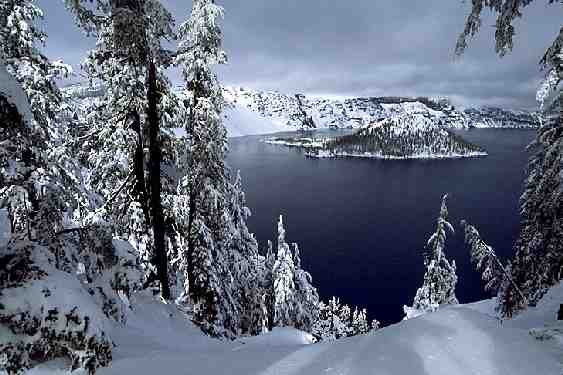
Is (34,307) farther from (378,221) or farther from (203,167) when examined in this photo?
(378,221)

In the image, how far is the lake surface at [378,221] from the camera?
63.5 m

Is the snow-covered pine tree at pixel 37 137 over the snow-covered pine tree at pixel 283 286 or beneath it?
over

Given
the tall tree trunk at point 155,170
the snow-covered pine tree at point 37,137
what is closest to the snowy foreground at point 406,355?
the snow-covered pine tree at point 37,137

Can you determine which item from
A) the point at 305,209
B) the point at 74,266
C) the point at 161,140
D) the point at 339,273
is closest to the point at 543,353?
the point at 74,266

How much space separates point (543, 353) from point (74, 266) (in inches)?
308

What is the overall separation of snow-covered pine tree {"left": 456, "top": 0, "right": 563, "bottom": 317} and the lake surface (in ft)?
49.0

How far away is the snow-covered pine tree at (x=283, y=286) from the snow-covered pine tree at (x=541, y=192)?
49.3ft

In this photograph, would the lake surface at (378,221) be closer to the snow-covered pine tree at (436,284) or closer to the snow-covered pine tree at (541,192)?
the snow-covered pine tree at (436,284)

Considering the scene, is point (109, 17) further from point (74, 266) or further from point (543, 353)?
point (543, 353)

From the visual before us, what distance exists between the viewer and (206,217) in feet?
55.1

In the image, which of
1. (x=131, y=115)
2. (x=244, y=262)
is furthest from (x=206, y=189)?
(x=244, y=262)

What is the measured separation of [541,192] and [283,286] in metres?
18.3

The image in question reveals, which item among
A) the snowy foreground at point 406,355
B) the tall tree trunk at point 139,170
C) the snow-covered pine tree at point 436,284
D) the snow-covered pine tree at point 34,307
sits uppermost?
the tall tree trunk at point 139,170

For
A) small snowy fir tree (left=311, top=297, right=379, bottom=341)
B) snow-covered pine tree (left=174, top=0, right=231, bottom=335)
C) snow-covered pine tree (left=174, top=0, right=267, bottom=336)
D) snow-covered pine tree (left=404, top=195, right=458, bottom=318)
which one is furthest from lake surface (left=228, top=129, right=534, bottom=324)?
snow-covered pine tree (left=174, top=0, right=231, bottom=335)
